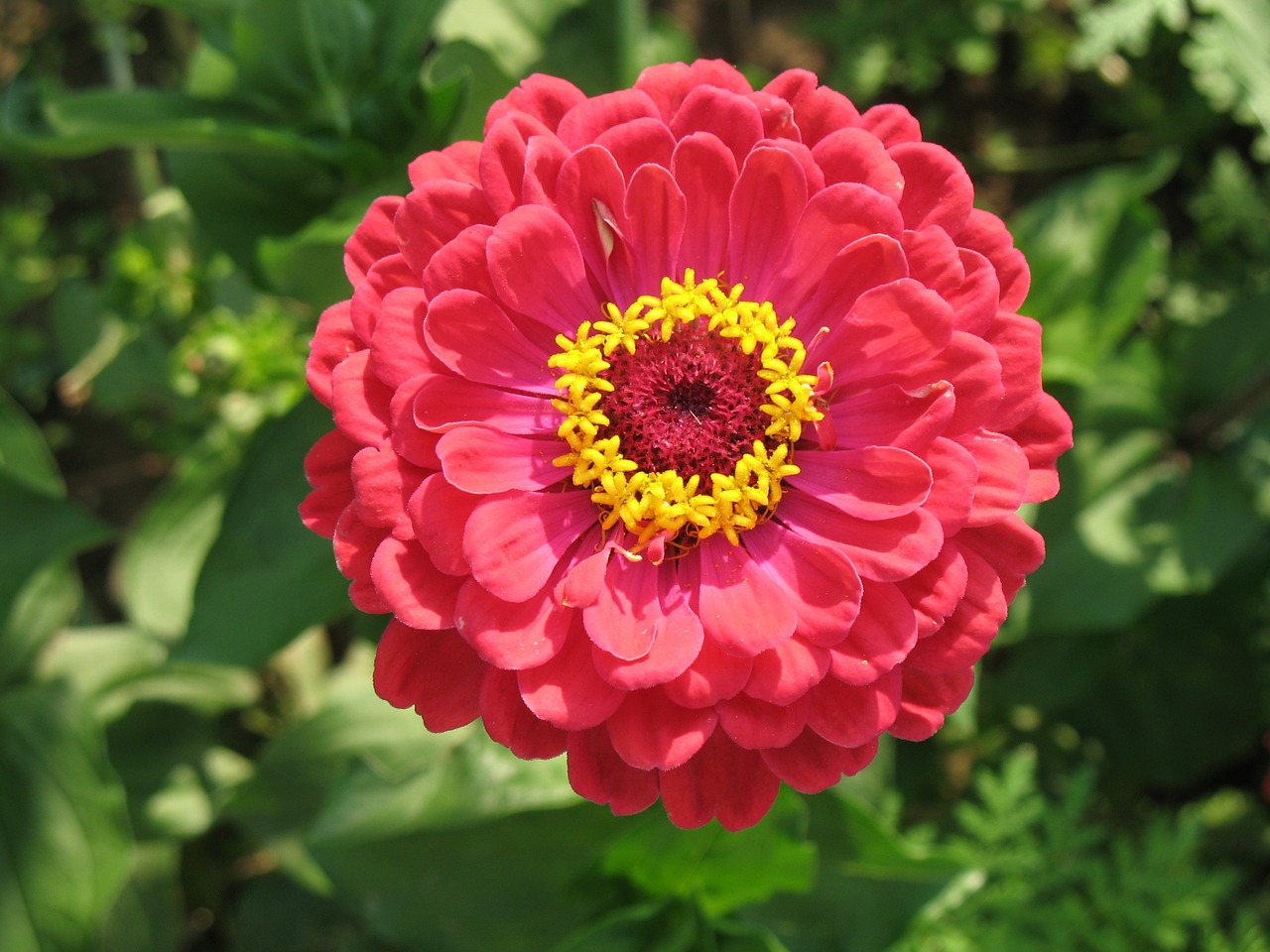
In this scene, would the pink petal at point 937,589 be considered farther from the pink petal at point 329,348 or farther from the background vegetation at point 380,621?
the pink petal at point 329,348

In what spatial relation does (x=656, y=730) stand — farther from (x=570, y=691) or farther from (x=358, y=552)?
(x=358, y=552)

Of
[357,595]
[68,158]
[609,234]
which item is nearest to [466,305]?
[609,234]

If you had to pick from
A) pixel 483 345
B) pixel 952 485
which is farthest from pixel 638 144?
pixel 952 485

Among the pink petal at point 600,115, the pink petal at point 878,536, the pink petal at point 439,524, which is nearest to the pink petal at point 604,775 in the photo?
the pink petal at point 439,524

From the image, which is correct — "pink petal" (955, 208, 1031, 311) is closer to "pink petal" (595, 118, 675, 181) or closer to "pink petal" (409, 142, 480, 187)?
"pink petal" (595, 118, 675, 181)

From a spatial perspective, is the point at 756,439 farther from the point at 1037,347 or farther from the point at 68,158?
the point at 68,158

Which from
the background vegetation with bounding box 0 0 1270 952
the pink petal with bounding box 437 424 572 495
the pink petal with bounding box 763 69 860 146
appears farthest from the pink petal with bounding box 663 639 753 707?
the pink petal with bounding box 763 69 860 146
